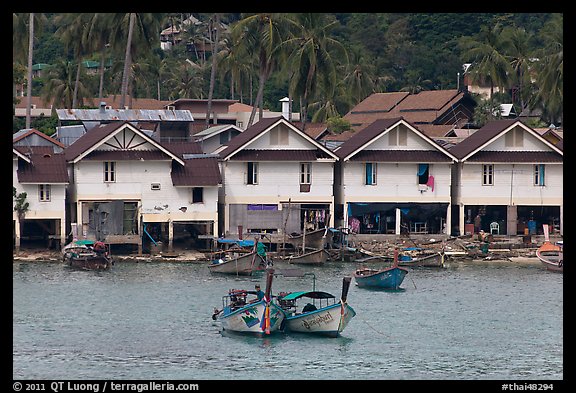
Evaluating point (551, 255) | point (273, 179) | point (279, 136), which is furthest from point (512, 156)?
point (273, 179)

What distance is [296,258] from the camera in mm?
63281

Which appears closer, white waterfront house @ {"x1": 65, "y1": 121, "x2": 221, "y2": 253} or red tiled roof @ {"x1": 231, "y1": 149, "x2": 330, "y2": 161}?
white waterfront house @ {"x1": 65, "y1": 121, "x2": 221, "y2": 253}

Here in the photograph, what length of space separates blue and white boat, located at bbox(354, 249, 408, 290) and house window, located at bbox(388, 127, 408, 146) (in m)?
12.6

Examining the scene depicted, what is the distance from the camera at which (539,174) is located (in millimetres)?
69625

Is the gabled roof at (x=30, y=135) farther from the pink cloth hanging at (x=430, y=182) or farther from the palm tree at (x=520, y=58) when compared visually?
the palm tree at (x=520, y=58)

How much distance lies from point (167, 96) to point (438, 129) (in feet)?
120

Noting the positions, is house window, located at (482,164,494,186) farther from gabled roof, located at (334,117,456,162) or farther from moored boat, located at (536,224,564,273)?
moored boat, located at (536,224,564,273)

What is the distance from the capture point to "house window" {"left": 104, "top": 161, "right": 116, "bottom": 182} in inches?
2576

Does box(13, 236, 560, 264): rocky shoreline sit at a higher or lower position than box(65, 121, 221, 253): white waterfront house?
lower

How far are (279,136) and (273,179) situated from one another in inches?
82.1

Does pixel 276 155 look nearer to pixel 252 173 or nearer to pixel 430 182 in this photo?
pixel 252 173

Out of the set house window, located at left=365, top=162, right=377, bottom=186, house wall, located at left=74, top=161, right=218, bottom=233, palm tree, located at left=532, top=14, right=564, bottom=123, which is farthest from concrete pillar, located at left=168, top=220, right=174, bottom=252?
palm tree, located at left=532, top=14, right=564, bottom=123

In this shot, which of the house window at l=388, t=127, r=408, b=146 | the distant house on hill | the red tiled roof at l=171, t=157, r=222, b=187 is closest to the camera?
the red tiled roof at l=171, t=157, r=222, b=187

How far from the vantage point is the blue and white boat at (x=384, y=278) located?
56094 millimetres
